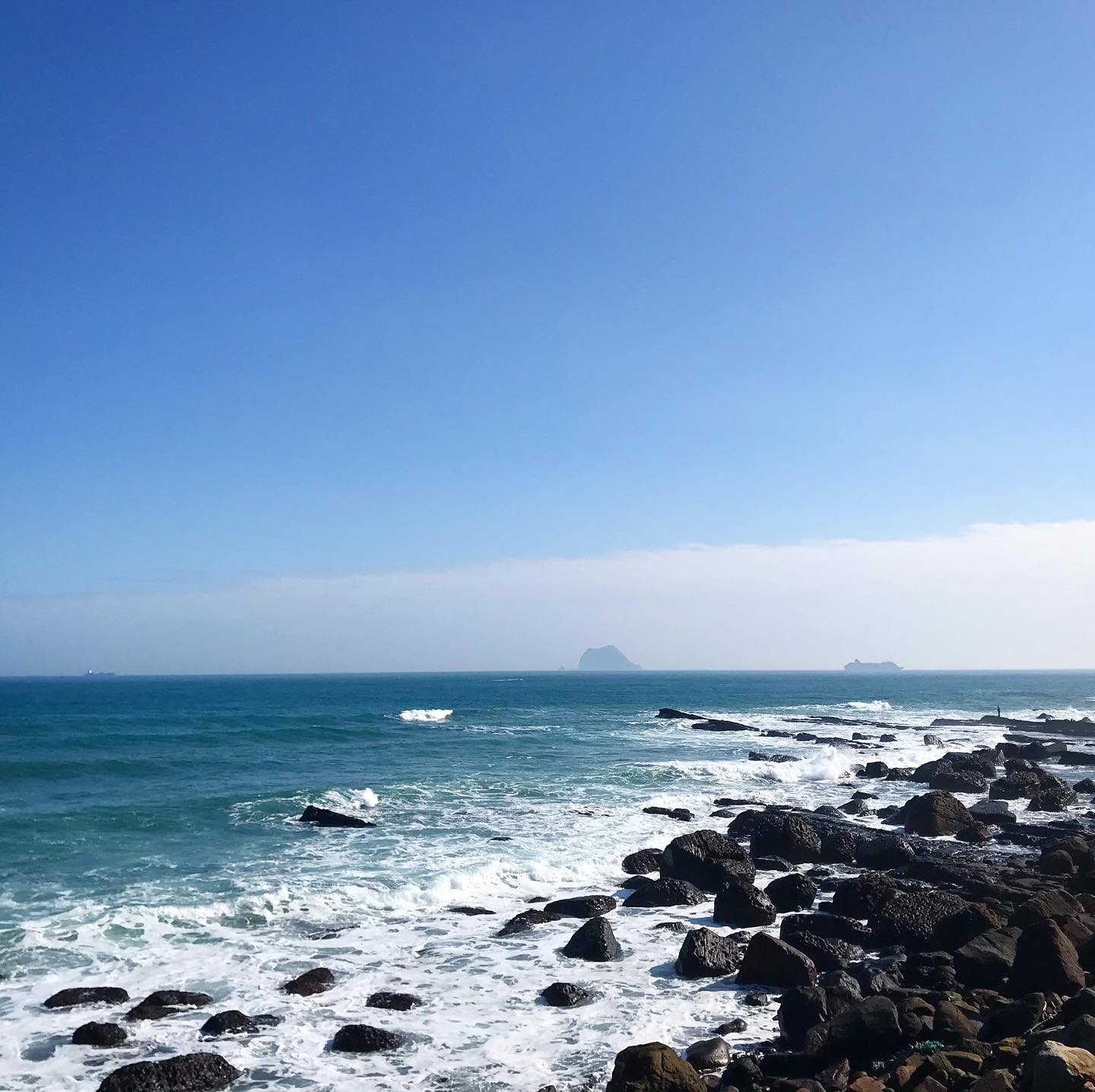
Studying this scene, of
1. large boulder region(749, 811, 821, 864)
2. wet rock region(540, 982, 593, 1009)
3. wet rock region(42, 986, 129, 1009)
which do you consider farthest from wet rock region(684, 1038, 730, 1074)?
large boulder region(749, 811, 821, 864)

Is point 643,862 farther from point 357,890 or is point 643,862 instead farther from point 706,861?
point 357,890

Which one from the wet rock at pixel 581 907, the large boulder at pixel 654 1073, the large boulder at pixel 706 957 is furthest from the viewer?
the wet rock at pixel 581 907

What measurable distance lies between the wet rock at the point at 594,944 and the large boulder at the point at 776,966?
2152 mm

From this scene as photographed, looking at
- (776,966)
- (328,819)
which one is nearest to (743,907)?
(776,966)

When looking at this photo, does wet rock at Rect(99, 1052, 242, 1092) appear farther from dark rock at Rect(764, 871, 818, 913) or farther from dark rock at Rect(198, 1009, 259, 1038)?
dark rock at Rect(764, 871, 818, 913)

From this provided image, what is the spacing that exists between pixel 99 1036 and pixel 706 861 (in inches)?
458

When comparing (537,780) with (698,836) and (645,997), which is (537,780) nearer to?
(698,836)

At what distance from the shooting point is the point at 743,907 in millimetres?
15547

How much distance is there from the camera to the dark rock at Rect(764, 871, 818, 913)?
16469 millimetres

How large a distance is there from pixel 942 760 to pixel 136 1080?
3454cm

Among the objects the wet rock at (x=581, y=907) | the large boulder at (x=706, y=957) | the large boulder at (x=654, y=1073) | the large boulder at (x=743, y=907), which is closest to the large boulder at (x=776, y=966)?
the large boulder at (x=706, y=957)

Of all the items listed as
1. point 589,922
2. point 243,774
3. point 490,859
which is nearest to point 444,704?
point 243,774

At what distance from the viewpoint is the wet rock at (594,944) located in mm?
13758

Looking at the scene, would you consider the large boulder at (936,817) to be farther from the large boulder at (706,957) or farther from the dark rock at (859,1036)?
the dark rock at (859,1036)
